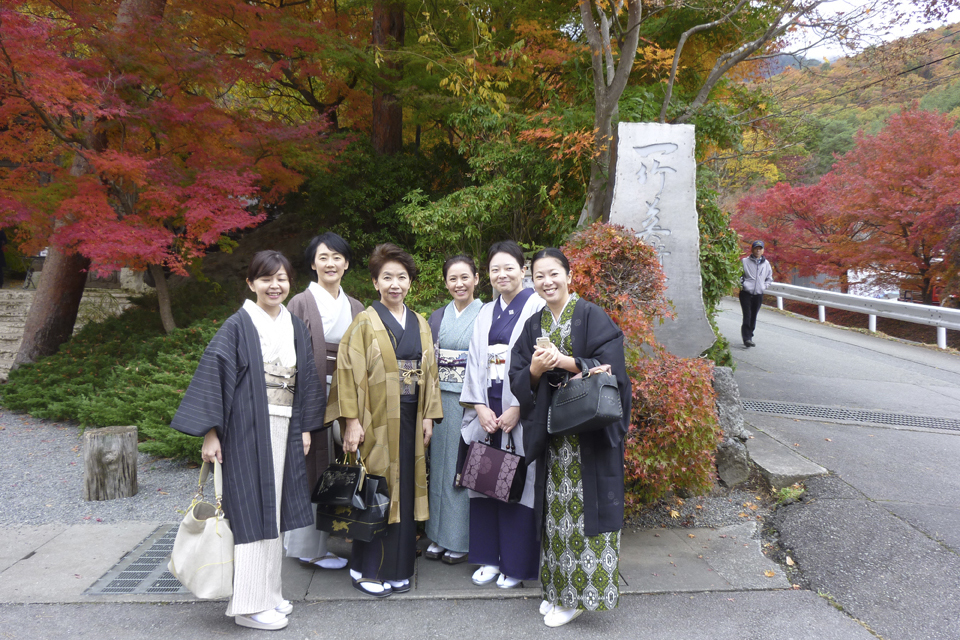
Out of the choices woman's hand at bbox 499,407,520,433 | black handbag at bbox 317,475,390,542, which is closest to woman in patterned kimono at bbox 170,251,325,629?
black handbag at bbox 317,475,390,542

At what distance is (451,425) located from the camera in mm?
3844

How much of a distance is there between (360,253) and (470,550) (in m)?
8.15

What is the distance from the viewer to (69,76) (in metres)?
6.18

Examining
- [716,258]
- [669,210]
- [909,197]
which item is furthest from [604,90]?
[909,197]

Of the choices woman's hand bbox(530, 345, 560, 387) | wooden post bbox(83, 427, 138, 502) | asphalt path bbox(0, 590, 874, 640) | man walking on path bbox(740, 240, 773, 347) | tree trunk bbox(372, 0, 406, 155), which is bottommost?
asphalt path bbox(0, 590, 874, 640)

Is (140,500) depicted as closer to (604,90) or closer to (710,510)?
(710,510)

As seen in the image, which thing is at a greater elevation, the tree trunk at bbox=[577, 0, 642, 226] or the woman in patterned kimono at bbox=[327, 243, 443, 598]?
the tree trunk at bbox=[577, 0, 642, 226]

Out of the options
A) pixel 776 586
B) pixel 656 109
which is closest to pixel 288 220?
pixel 656 109

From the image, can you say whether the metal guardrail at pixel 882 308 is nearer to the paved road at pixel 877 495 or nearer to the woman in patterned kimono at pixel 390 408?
the paved road at pixel 877 495

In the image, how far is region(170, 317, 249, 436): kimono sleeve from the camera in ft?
9.49

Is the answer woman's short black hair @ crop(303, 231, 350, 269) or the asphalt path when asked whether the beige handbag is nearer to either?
the asphalt path

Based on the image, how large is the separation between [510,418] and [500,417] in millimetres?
75

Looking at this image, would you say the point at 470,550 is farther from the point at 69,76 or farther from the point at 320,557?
the point at 69,76

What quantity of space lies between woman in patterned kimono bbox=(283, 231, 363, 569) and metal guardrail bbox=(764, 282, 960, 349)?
11584mm
